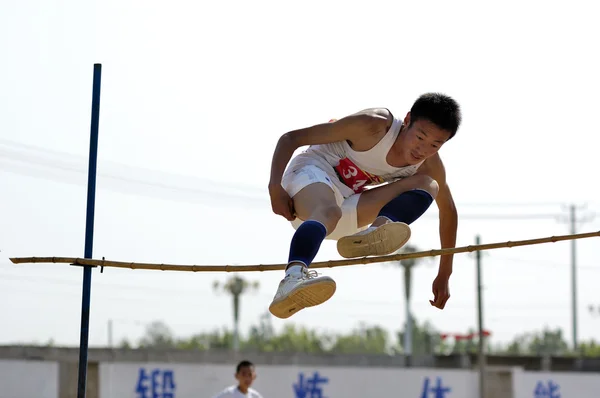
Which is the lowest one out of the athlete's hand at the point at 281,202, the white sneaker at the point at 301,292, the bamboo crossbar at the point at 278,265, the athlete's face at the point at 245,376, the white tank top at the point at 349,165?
the athlete's face at the point at 245,376

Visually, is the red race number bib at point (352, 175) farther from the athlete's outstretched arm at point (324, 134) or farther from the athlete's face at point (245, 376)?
the athlete's face at point (245, 376)

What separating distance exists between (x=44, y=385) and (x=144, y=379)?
151cm

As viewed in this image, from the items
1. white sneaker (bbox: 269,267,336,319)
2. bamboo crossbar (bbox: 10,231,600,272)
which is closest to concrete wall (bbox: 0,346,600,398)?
bamboo crossbar (bbox: 10,231,600,272)

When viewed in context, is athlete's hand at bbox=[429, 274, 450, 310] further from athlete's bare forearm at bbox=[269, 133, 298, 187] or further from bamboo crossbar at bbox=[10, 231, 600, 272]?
athlete's bare forearm at bbox=[269, 133, 298, 187]

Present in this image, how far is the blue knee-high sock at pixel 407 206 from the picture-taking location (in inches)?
235

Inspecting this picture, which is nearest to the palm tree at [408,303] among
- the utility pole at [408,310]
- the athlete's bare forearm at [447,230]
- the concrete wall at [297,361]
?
the utility pole at [408,310]

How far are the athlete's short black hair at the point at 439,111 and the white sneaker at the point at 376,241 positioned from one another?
513 mm

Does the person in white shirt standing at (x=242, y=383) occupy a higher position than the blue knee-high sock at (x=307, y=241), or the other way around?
the blue knee-high sock at (x=307, y=241)

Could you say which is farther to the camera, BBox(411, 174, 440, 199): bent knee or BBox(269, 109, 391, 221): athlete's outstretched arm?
BBox(411, 174, 440, 199): bent knee

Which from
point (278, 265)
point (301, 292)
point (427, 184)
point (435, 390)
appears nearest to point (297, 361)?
point (435, 390)

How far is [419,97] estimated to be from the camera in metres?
5.84

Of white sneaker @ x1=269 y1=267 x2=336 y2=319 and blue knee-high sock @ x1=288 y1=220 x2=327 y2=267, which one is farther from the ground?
blue knee-high sock @ x1=288 y1=220 x2=327 y2=267

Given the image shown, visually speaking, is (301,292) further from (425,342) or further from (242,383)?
(425,342)

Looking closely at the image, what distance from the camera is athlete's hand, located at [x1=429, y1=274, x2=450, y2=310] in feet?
21.0
